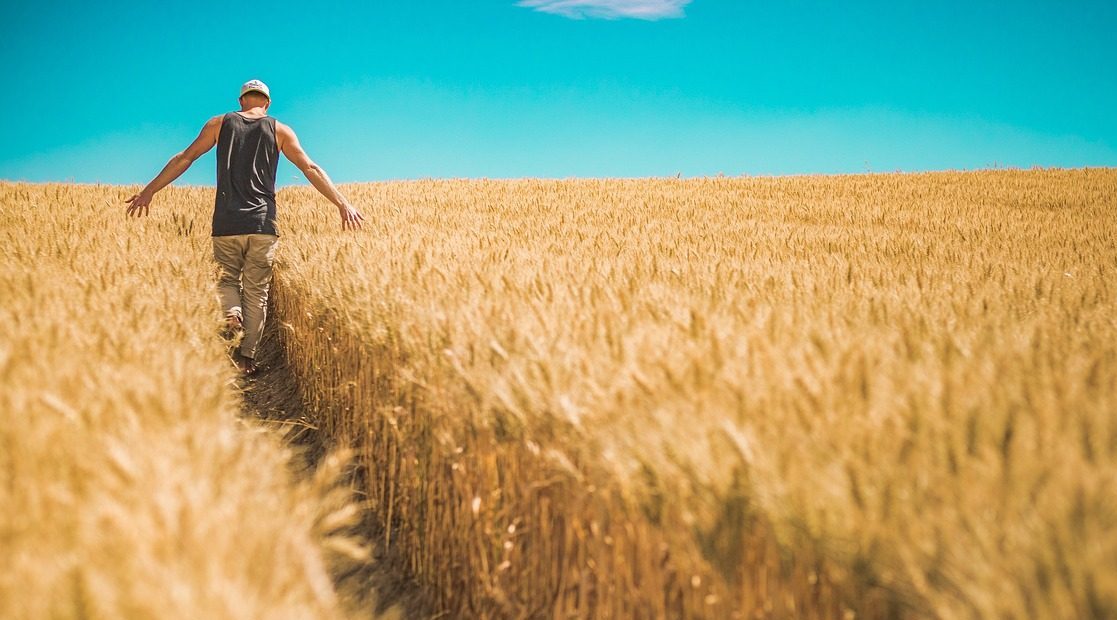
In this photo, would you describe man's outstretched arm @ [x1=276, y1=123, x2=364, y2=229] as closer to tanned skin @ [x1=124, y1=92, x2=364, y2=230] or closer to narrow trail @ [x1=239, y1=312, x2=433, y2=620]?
tanned skin @ [x1=124, y1=92, x2=364, y2=230]

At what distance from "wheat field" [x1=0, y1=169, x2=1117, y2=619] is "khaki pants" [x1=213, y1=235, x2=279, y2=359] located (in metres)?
0.88

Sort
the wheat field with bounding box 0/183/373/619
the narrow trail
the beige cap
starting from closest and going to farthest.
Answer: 1. the wheat field with bounding box 0/183/373/619
2. the narrow trail
3. the beige cap

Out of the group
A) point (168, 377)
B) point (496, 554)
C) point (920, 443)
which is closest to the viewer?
point (920, 443)

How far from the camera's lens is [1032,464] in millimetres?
1148

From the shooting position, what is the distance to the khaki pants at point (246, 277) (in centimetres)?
516

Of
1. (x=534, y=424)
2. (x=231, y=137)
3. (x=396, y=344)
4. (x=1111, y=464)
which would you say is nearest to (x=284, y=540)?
(x=534, y=424)

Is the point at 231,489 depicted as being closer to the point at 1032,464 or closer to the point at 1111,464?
the point at 1032,464

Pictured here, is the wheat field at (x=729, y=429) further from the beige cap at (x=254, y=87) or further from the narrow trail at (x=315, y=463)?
the beige cap at (x=254, y=87)

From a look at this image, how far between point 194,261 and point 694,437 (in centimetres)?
465

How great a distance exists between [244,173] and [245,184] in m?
Answer: 0.08

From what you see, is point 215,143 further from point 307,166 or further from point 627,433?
point 627,433

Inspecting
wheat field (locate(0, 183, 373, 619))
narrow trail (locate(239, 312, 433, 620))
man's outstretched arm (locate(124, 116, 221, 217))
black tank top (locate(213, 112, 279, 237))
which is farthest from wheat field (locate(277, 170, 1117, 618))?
man's outstretched arm (locate(124, 116, 221, 217))

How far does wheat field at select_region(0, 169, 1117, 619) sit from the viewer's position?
1.11m

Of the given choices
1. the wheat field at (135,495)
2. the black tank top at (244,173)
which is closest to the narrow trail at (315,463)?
the wheat field at (135,495)
